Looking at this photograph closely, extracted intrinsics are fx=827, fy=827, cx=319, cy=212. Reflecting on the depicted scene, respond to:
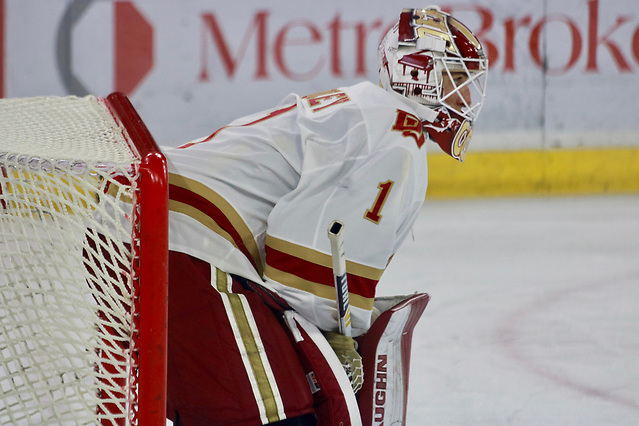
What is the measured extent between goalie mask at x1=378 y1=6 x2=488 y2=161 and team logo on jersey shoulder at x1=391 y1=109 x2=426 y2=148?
13 centimetres

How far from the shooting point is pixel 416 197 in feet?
4.61

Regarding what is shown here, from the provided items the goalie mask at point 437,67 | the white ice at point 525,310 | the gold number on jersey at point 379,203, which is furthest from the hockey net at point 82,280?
the white ice at point 525,310

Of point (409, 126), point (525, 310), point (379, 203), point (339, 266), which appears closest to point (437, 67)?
point (409, 126)

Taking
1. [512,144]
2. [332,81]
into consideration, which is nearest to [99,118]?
[332,81]

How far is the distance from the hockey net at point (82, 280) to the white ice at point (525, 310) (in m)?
0.96

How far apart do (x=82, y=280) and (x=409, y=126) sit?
597 millimetres

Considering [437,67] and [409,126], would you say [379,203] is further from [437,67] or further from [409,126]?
[437,67]

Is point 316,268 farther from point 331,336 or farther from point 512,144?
point 512,144

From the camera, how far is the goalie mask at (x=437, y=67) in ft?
5.06

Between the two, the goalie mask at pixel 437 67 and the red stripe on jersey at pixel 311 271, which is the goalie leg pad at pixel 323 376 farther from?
the goalie mask at pixel 437 67

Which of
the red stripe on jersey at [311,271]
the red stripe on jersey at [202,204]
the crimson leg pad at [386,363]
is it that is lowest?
the crimson leg pad at [386,363]

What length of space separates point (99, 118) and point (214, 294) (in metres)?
0.46

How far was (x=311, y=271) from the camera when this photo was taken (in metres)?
1.39

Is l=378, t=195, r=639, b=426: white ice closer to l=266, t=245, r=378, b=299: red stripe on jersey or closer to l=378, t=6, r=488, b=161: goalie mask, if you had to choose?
l=266, t=245, r=378, b=299: red stripe on jersey
